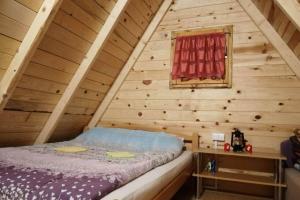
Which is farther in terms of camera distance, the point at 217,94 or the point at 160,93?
the point at 160,93

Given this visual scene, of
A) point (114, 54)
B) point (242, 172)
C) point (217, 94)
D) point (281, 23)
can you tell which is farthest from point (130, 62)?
point (242, 172)

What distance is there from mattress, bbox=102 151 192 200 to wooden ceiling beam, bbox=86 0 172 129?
1387 mm

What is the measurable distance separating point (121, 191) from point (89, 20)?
1.62 metres

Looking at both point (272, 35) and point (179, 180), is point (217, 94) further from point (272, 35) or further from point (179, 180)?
point (179, 180)

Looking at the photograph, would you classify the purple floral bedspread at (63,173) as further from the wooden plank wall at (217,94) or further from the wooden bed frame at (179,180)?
the wooden plank wall at (217,94)

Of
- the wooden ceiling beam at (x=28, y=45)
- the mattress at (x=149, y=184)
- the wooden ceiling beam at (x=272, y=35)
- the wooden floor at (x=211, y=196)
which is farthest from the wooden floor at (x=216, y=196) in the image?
the wooden ceiling beam at (x=28, y=45)

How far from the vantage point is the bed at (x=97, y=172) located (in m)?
1.28

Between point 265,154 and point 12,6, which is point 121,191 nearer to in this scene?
point 12,6

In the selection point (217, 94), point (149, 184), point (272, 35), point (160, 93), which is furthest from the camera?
point (160, 93)

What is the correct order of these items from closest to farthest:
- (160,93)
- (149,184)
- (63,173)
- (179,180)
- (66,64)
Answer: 1. (63,173)
2. (149,184)
3. (179,180)
4. (66,64)
5. (160,93)

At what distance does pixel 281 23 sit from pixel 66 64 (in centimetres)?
207

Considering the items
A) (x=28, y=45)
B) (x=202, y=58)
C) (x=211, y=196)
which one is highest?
(x=202, y=58)

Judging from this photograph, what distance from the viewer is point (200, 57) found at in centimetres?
299

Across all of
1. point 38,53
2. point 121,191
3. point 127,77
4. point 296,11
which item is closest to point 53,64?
point 38,53
